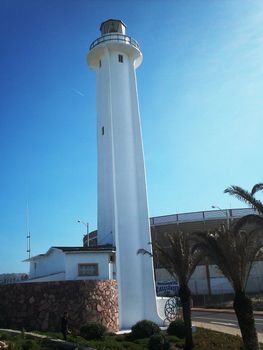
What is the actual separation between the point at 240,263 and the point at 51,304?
40.1ft

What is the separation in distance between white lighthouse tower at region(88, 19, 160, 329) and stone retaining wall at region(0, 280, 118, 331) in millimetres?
2845

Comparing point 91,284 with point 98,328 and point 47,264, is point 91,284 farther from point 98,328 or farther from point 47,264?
point 47,264

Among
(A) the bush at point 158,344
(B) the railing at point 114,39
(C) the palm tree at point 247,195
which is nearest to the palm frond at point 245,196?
(C) the palm tree at point 247,195

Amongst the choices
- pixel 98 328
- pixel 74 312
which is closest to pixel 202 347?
pixel 98 328

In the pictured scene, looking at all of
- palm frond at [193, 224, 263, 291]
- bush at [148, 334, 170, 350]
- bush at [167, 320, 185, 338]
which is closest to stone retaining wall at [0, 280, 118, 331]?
bush at [167, 320, 185, 338]

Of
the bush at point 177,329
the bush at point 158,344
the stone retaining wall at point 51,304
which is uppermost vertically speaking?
the stone retaining wall at point 51,304

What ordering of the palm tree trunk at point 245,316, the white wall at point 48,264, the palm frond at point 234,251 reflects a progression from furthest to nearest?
the white wall at point 48,264, the palm frond at point 234,251, the palm tree trunk at point 245,316

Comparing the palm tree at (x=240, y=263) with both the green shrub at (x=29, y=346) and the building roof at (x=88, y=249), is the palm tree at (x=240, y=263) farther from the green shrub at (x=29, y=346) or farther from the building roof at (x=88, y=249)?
the building roof at (x=88, y=249)

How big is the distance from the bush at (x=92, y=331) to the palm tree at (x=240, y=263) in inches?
302

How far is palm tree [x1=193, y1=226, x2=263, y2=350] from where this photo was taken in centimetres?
1873

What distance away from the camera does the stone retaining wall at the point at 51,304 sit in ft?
84.5

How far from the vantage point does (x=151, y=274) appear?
30594mm

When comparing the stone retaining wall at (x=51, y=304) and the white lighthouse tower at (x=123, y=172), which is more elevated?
the white lighthouse tower at (x=123, y=172)

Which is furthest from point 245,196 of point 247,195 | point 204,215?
point 204,215
